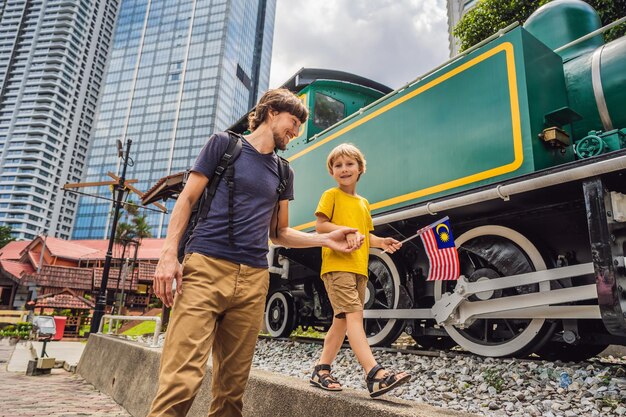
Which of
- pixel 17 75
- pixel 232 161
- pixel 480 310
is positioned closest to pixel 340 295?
pixel 232 161

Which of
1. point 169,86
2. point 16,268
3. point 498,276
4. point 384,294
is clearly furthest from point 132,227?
point 169,86

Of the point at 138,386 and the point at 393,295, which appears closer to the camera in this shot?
the point at 138,386

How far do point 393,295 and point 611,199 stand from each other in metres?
2.20

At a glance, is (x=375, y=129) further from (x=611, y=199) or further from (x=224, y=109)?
(x=224, y=109)

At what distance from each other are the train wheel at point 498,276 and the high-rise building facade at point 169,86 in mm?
84699

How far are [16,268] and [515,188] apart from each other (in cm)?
3781

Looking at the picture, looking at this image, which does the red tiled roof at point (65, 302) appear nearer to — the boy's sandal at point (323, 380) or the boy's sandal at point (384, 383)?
the boy's sandal at point (323, 380)

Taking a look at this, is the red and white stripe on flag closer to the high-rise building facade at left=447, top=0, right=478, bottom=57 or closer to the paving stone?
the paving stone

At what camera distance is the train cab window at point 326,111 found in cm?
593

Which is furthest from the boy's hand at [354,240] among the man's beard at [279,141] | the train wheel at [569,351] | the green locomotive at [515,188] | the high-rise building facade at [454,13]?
the high-rise building facade at [454,13]

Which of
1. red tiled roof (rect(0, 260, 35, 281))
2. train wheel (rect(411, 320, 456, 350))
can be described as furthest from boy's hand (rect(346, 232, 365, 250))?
red tiled roof (rect(0, 260, 35, 281))

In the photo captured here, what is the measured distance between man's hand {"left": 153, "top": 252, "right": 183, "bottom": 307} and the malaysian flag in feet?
6.60

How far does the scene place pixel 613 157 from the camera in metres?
2.41

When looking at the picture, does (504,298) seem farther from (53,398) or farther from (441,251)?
(53,398)
